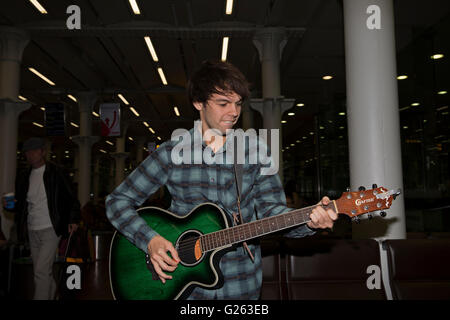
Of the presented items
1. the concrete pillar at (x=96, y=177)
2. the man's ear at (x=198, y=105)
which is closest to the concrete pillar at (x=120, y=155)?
the concrete pillar at (x=96, y=177)

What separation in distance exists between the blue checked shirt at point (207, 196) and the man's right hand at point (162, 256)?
0.18 ft

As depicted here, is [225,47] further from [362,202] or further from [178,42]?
[362,202]

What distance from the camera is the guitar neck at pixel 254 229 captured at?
1.85m

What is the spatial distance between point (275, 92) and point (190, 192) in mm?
8919

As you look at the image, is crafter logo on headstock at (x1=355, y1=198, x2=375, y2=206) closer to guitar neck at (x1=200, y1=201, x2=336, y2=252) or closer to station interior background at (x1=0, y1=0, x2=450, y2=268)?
guitar neck at (x1=200, y1=201, x2=336, y2=252)

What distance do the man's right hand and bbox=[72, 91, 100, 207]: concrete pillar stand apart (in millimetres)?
15753

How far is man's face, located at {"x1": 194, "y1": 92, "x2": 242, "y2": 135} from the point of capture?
195 cm

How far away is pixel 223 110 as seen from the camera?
1952 mm

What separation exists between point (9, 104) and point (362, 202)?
10118 millimetres

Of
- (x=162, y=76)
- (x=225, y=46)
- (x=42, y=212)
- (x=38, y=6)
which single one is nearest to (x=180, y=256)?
(x=42, y=212)

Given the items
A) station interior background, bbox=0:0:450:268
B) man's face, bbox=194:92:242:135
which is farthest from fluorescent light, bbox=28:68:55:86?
man's face, bbox=194:92:242:135
